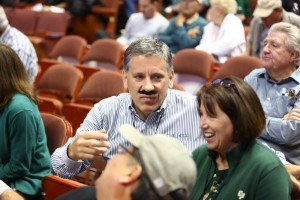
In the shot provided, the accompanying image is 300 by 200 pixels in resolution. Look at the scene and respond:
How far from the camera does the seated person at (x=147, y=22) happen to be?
21.5 ft

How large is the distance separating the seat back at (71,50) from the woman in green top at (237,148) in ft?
14.0

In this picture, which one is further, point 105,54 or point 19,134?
point 105,54

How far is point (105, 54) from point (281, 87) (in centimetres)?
301

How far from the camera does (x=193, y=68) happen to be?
4957 mm

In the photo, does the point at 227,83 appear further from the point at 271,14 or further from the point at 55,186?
the point at 271,14

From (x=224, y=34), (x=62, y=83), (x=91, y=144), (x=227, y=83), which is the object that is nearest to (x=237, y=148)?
(x=227, y=83)

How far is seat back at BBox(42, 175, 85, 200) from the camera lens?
2.28m

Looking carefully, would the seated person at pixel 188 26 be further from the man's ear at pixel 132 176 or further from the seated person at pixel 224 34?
the man's ear at pixel 132 176

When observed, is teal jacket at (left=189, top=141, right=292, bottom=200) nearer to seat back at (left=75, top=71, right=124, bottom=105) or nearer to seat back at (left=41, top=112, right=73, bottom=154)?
seat back at (left=41, top=112, right=73, bottom=154)

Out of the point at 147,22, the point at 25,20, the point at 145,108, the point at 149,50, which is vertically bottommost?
the point at 25,20

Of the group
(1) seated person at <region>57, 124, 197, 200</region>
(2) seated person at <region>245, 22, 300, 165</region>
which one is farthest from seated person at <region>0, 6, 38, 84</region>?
(1) seated person at <region>57, 124, 197, 200</region>

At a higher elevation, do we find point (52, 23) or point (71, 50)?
point (71, 50)

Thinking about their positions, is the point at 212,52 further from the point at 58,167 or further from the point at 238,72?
the point at 58,167

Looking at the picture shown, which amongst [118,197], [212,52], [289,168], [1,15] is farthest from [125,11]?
[118,197]
